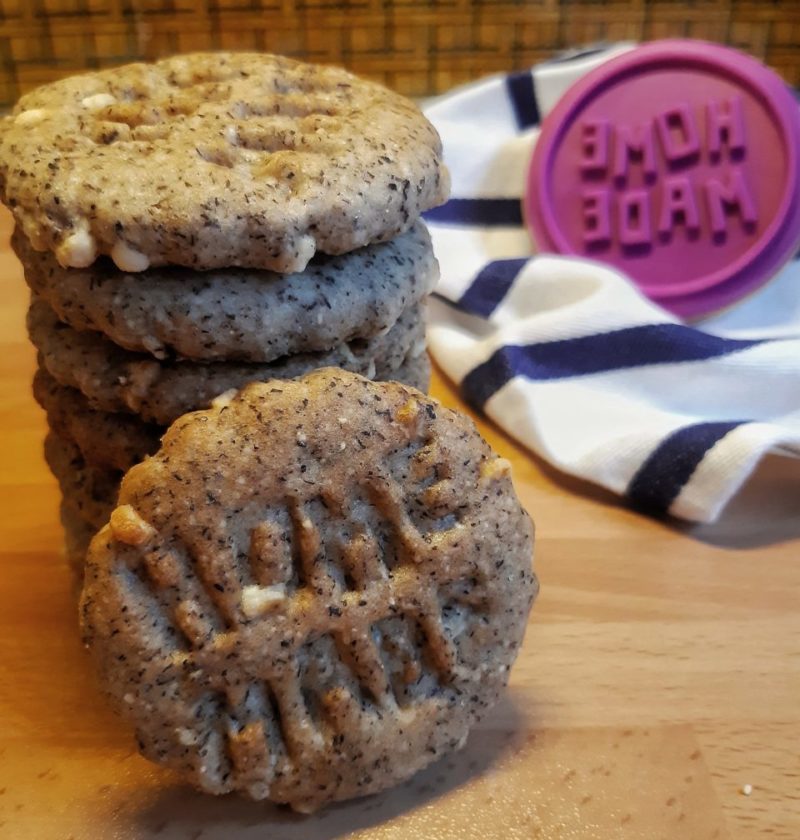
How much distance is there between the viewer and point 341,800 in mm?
667

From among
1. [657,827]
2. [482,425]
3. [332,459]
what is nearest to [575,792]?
[657,827]

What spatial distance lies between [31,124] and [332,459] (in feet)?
1.10

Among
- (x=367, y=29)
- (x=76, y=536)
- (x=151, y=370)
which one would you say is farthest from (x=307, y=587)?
(x=367, y=29)

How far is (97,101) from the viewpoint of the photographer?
2.44 ft

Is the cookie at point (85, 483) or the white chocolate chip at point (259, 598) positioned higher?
the white chocolate chip at point (259, 598)

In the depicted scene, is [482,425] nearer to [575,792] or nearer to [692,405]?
[692,405]

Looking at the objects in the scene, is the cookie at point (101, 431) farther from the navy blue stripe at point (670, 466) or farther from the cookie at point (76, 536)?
the navy blue stripe at point (670, 466)

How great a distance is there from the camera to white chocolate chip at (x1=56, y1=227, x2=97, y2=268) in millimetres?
598

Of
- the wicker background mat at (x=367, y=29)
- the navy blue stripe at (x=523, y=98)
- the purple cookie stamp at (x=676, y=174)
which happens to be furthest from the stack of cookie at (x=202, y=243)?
the wicker background mat at (x=367, y=29)

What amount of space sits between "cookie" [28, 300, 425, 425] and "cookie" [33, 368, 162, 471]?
19 millimetres

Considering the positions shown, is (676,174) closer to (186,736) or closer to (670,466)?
(670,466)

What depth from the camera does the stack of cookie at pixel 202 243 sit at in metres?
0.60

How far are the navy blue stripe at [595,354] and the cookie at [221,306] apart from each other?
469 millimetres

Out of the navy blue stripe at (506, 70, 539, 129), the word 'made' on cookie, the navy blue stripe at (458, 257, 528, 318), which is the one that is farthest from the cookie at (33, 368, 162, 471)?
the navy blue stripe at (506, 70, 539, 129)
